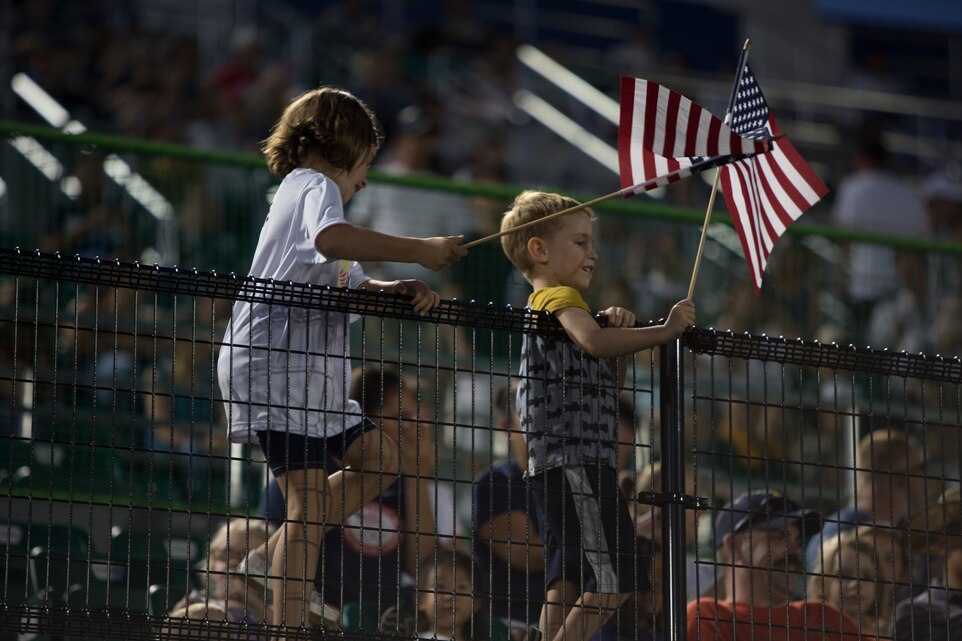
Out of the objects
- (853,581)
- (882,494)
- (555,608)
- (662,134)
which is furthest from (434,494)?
(882,494)

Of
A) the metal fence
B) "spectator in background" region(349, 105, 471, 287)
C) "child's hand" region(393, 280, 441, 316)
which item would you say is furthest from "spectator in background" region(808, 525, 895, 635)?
"spectator in background" region(349, 105, 471, 287)

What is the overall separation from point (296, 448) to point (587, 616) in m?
0.98

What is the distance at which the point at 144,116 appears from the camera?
431 inches

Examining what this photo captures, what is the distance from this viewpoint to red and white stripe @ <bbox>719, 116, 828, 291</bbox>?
211 inches

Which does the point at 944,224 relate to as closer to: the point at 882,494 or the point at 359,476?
the point at 882,494

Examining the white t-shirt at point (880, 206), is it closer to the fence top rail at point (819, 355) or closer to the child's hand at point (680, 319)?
the fence top rail at point (819, 355)

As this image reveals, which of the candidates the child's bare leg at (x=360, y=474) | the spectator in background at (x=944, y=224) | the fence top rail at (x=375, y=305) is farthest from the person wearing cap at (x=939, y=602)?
the spectator in background at (x=944, y=224)

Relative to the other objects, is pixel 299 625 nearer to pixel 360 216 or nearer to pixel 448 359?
pixel 448 359

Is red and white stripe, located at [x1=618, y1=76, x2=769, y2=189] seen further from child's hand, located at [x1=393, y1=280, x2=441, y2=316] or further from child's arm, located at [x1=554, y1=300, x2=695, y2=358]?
child's hand, located at [x1=393, y1=280, x2=441, y2=316]

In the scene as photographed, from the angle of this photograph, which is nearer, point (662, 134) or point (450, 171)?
point (662, 134)

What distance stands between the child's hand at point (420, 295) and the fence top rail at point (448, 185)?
3995 millimetres

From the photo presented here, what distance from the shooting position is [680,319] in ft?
16.1

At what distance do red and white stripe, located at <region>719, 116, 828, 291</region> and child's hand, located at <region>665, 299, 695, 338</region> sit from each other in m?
0.48

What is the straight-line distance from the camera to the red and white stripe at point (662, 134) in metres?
5.00
